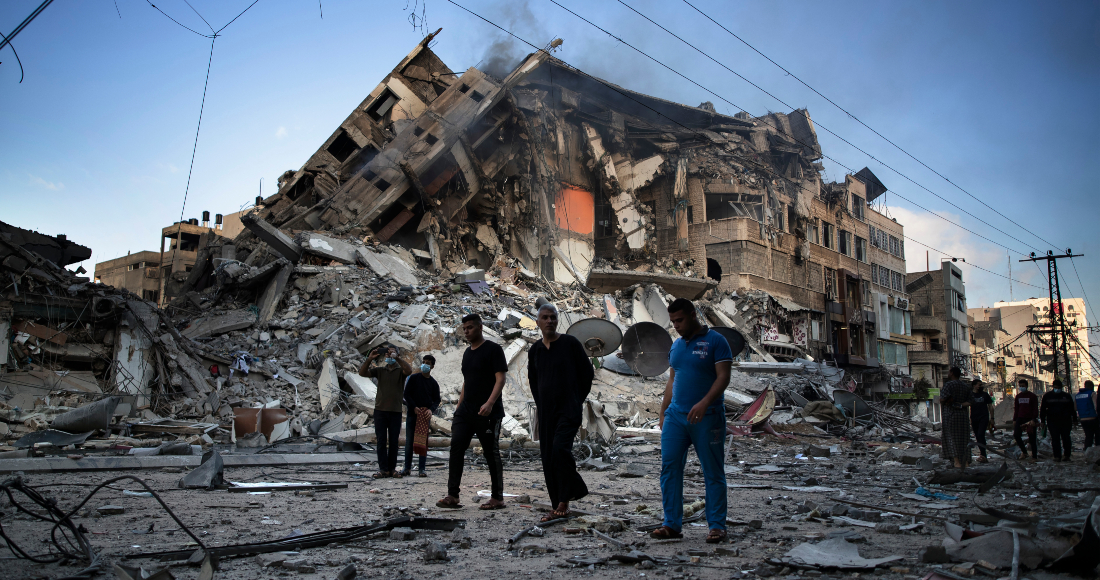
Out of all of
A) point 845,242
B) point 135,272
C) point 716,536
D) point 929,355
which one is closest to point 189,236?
point 135,272

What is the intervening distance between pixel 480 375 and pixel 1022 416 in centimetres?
1029

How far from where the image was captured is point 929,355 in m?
46.9

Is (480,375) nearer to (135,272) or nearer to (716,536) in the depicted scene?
(716,536)

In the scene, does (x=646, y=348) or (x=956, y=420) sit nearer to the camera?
(x=956, y=420)

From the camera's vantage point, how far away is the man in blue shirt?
347 centimetres

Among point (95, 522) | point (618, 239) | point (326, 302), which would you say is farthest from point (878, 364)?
point (95, 522)

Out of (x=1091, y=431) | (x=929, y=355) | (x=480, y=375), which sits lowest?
(x=1091, y=431)

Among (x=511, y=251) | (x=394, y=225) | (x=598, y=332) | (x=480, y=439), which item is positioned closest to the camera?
(x=480, y=439)

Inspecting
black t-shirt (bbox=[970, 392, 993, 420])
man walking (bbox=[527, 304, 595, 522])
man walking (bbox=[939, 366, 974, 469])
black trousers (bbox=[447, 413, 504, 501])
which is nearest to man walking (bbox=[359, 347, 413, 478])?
black trousers (bbox=[447, 413, 504, 501])

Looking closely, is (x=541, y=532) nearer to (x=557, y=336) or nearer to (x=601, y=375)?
(x=557, y=336)

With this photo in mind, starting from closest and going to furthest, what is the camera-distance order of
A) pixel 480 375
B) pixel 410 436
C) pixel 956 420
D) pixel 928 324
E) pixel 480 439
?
pixel 480 439
pixel 480 375
pixel 410 436
pixel 956 420
pixel 928 324

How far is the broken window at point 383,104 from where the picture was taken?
2452cm

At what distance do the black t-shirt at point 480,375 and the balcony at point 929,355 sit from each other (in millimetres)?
49989

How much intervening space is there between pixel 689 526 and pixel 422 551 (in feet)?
5.58
